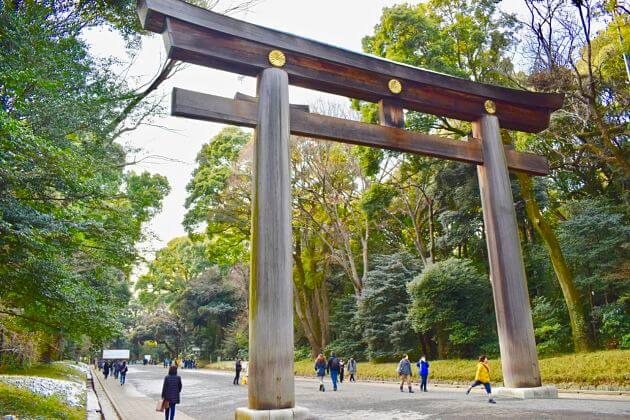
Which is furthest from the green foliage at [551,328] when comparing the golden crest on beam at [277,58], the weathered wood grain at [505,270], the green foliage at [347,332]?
the golden crest on beam at [277,58]

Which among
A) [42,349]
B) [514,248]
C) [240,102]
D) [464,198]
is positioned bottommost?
[42,349]

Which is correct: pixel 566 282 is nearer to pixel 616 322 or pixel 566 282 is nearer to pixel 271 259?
pixel 616 322

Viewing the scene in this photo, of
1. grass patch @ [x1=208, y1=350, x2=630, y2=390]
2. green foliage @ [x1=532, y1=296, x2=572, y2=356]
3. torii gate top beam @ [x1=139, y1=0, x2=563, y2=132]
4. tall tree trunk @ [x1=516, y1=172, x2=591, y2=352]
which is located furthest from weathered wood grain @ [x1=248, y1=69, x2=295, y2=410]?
green foliage @ [x1=532, y1=296, x2=572, y2=356]

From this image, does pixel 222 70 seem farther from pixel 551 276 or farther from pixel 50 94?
pixel 551 276

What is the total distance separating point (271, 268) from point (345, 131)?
293cm

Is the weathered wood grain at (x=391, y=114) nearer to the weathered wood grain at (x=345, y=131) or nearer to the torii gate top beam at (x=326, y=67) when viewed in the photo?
the torii gate top beam at (x=326, y=67)

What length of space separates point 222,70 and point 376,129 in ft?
9.60

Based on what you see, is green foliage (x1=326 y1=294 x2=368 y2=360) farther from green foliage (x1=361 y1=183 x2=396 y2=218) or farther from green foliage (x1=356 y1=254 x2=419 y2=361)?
green foliage (x1=361 y1=183 x2=396 y2=218)

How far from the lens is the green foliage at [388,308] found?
914 inches

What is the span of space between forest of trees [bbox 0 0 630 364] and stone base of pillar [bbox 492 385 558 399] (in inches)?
318

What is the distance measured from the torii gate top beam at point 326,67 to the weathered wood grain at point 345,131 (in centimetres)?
74

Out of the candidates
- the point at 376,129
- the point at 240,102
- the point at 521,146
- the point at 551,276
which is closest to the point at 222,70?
the point at 240,102

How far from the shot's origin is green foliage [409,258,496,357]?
63.8ft

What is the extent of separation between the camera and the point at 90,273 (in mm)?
14383
